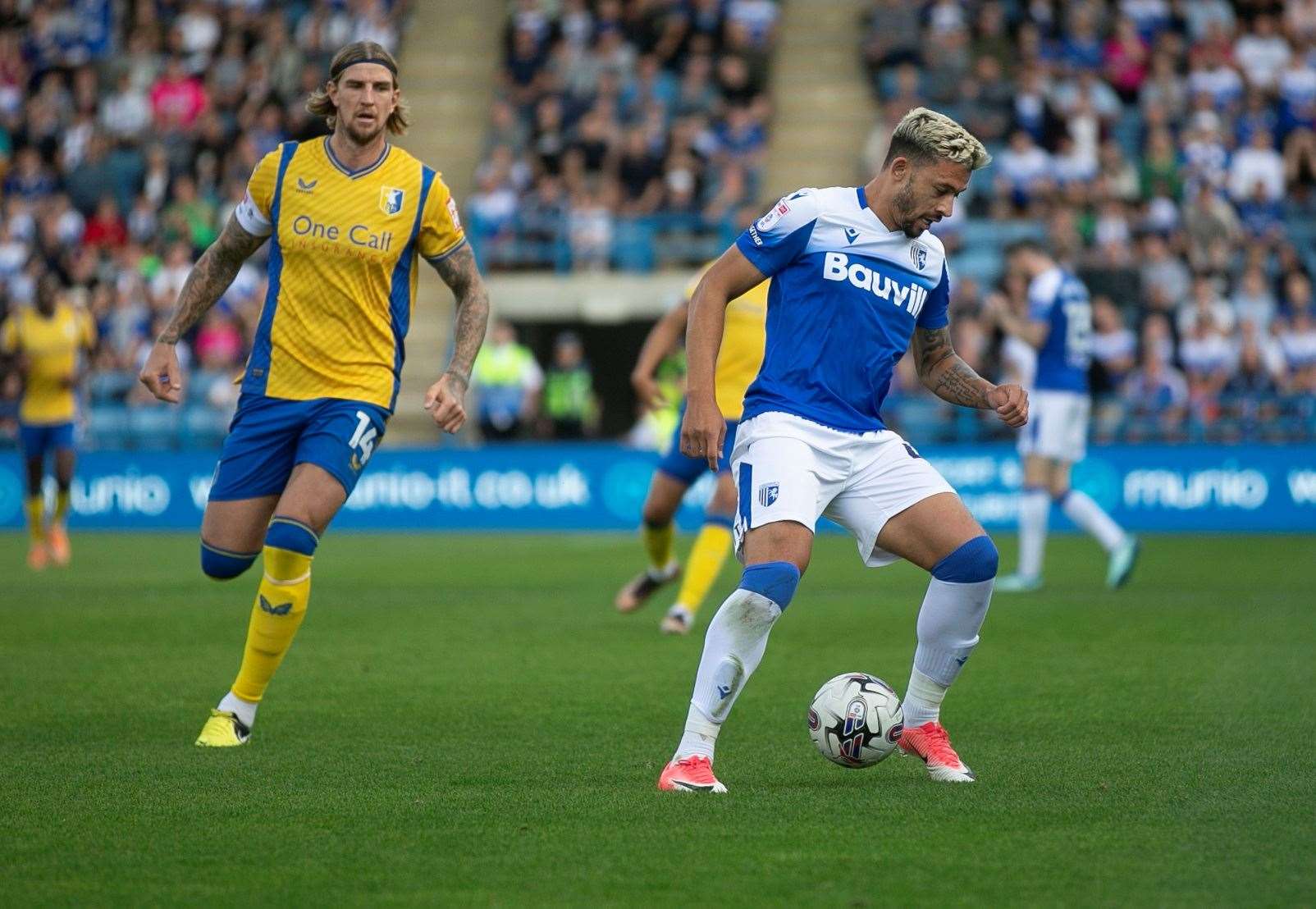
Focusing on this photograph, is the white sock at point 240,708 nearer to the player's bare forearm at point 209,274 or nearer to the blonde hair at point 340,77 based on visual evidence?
the player's bare forearm at point 209,274

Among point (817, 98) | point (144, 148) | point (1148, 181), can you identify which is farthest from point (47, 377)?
point (817, 98)

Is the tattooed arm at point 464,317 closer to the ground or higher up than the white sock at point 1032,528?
higher up

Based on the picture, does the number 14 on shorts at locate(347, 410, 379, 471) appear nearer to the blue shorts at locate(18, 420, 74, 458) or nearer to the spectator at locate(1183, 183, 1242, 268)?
the blue shorts at locate(18, 420, 74, 458)

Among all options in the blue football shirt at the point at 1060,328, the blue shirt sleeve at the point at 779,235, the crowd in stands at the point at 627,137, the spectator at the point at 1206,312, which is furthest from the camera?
the crowd in stands at the point at 627,137

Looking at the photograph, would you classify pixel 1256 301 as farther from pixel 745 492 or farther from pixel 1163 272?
pixel 745 492

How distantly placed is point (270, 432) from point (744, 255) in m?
2.13

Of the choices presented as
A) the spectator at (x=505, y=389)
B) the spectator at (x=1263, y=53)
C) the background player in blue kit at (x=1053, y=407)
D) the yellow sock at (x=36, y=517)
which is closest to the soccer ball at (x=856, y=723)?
the background player in blue kit at (x=1053, y=407)

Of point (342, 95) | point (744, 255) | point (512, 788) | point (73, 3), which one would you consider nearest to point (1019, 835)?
point (512, 788)

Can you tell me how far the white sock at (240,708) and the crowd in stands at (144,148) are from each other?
16.4m

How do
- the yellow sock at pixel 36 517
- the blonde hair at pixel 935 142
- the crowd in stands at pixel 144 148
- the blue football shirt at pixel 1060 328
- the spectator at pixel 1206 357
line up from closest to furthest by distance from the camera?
the blonde hair at pixel 935 142 → the blue football shirt at pixel 1060 328 → the yellow sock at pixel 36 517 → the spectator at pixel 1206 357 → the crowd in stands at pixel 144 148

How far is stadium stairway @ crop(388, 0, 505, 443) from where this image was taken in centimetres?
2766

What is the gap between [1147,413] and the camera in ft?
68.2

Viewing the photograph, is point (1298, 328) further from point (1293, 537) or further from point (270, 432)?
point (270, 432)

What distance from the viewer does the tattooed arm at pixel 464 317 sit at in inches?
280
